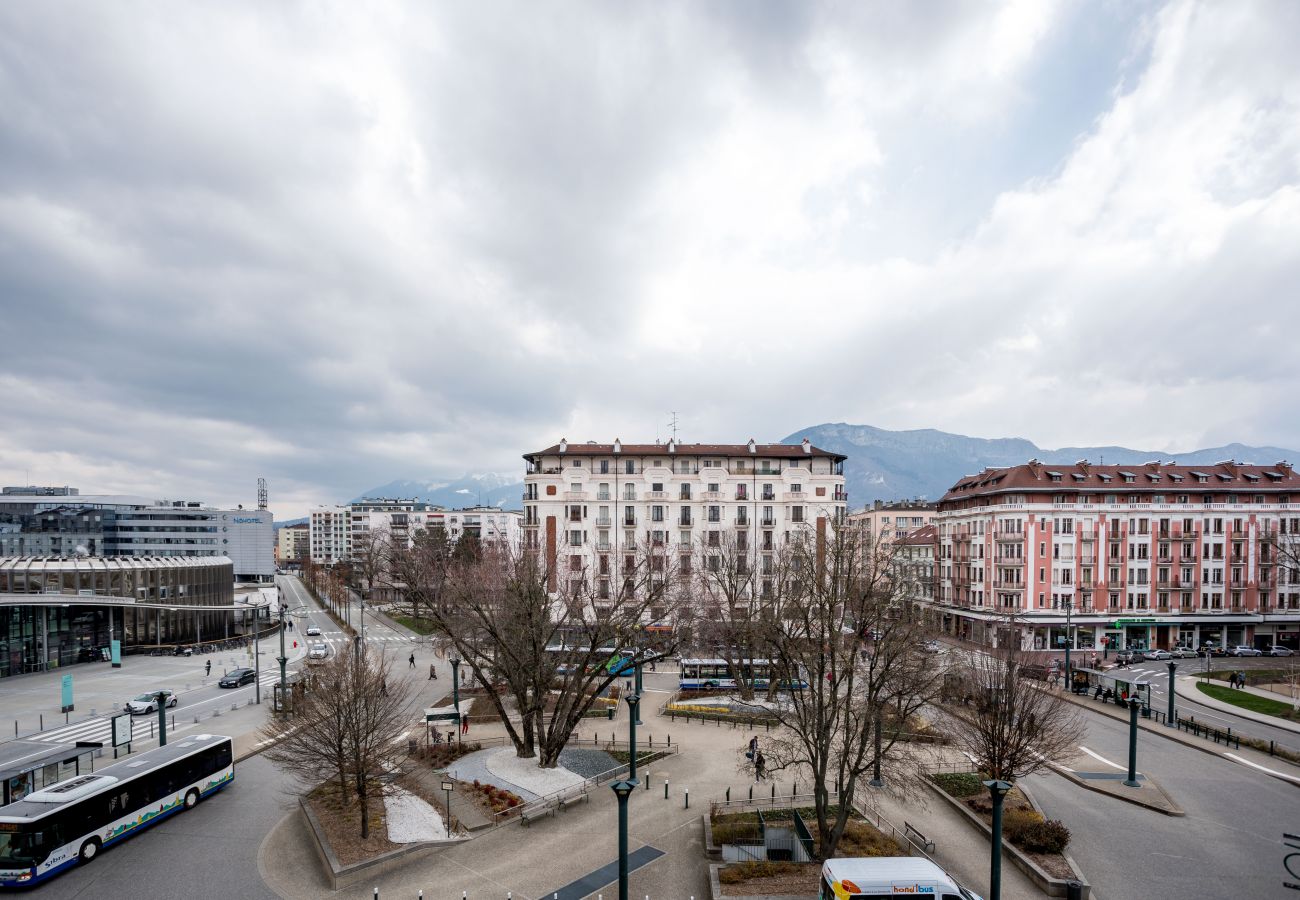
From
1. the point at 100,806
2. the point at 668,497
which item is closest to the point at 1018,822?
the point at 100,806

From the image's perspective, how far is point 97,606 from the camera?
5531 centimetres

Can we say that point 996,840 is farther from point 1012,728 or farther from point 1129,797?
point 1129,797

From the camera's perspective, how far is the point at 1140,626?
59844mm

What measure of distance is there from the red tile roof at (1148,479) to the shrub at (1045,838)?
156 feet

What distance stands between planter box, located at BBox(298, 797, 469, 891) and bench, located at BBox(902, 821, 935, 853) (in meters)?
14.6

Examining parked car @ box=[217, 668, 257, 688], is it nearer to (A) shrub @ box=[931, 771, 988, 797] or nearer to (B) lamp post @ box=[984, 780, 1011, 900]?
(A) shrub @ box=[931, 771, 988, 797]

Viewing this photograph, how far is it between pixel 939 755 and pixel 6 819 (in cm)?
3355

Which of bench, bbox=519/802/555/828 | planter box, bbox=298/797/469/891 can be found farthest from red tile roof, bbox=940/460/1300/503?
planter box, bbox=298/797/469/891

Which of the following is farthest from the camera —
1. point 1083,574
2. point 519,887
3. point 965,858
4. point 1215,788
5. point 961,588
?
point 961,588

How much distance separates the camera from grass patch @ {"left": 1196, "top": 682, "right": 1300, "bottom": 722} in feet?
121

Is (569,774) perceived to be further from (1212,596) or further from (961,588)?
(1212,596)

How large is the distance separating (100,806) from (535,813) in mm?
13839

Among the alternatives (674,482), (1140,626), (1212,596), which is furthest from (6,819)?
(1212,596)

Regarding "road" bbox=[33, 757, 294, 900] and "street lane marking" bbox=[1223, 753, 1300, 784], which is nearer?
"road" bbox=[33, 757, 294, 900]
